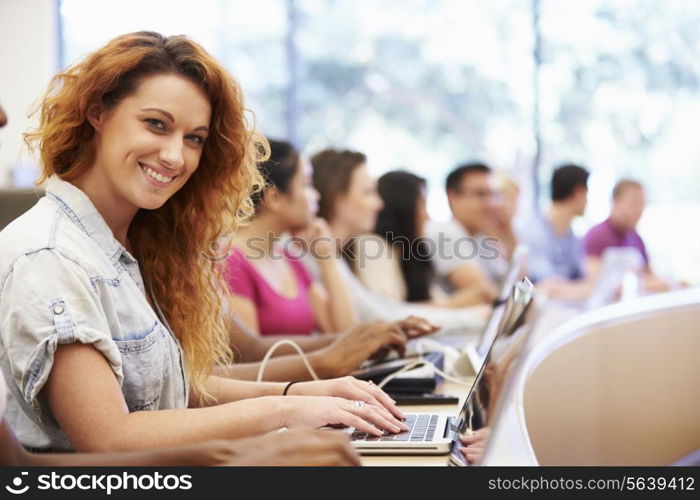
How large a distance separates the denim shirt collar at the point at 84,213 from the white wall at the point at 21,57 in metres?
4.38

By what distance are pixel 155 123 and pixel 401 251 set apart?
277 centimetres

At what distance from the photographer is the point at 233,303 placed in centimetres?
258

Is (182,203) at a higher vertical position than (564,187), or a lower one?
higher

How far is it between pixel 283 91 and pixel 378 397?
515cm

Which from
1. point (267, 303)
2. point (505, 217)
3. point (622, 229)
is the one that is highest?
point (267, 303)

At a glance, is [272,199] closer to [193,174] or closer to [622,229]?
[193,174]

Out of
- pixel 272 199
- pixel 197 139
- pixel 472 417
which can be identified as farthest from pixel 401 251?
pixel 472 417

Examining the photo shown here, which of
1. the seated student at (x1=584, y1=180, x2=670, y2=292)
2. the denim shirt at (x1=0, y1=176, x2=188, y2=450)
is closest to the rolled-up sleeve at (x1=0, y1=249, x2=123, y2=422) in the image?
the denim shirt at (x1=0, y1=176, x2=188, y2=450)

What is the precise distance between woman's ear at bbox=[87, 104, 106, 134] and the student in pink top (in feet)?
3.61

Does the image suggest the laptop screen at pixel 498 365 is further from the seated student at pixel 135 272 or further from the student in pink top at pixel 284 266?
the student in pink top at pixel 284 266

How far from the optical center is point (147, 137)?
141 cm
